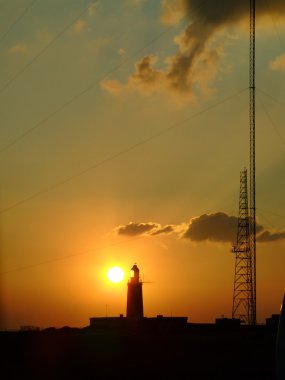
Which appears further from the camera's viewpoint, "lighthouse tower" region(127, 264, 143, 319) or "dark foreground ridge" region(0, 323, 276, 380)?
"lighthouse tower" region(127, 264, 143, 319)

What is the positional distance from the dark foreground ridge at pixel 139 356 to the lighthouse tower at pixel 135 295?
2145cm

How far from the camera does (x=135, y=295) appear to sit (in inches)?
3984

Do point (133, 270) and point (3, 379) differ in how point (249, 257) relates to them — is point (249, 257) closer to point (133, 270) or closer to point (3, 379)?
point (133, 270)

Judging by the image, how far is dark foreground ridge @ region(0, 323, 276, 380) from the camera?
48.8 meters

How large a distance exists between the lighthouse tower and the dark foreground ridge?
21.4 m

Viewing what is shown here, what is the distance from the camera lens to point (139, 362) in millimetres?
54281

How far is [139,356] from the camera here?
2270 inches

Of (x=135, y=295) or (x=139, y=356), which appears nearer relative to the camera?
(x=139, y=356)

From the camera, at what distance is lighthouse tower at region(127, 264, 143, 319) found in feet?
331

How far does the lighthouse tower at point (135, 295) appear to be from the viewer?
3976 inches

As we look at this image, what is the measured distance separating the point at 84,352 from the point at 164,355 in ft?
22.4

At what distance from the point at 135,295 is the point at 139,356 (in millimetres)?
43562

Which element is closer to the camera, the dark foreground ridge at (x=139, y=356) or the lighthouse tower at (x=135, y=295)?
the dark foreground ridge at (x=139, y=356)

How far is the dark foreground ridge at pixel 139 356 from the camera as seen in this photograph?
48.8m
